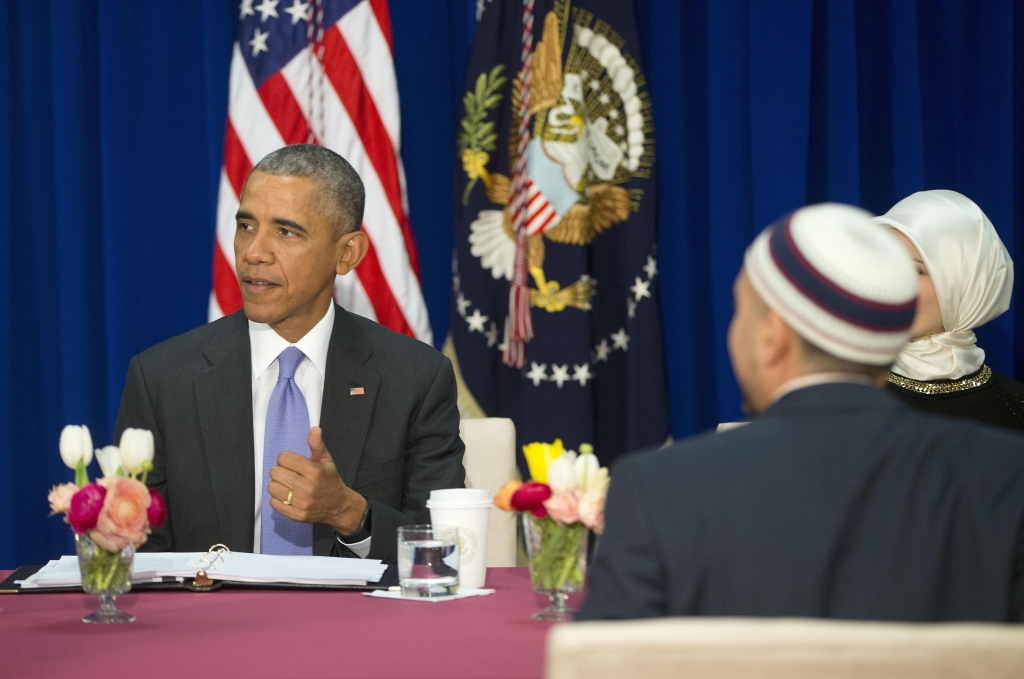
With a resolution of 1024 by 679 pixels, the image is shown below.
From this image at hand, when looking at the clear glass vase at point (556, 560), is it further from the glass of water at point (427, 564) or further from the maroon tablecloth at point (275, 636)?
the glass of water at point (427, 564)

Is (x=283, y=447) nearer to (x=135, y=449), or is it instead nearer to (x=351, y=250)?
(x=351, y=250)

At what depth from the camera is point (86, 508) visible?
4.92 feet

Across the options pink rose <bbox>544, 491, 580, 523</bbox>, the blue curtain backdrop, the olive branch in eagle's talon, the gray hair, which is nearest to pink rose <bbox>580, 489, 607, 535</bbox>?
pink rose <bbox>544, 491, 580, 523</bbox>

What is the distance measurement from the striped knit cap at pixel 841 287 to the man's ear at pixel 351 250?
1.74 m

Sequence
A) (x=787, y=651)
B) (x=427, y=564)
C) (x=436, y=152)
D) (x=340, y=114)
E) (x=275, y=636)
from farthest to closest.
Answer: (x=436, y=152) → (x=340, y=114) → (x=427, y=564) → (x=275, y=636) → (x=787, y=651)

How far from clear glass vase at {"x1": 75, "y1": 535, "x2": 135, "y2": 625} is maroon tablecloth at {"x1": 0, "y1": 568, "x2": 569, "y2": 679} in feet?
0.10

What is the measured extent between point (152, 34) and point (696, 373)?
2417 mm

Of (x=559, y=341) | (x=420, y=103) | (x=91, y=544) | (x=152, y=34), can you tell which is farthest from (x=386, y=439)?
(x=152, y=34)

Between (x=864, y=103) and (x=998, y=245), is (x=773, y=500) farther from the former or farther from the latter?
(x=864, y=103)

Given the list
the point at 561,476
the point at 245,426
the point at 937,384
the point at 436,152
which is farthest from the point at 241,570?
the point at 436,152

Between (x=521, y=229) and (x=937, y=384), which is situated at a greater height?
(x=521, y=229)

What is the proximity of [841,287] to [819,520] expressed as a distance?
9.8 inches

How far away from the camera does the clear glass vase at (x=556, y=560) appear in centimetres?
159

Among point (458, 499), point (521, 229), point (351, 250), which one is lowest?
point (458, 499)
